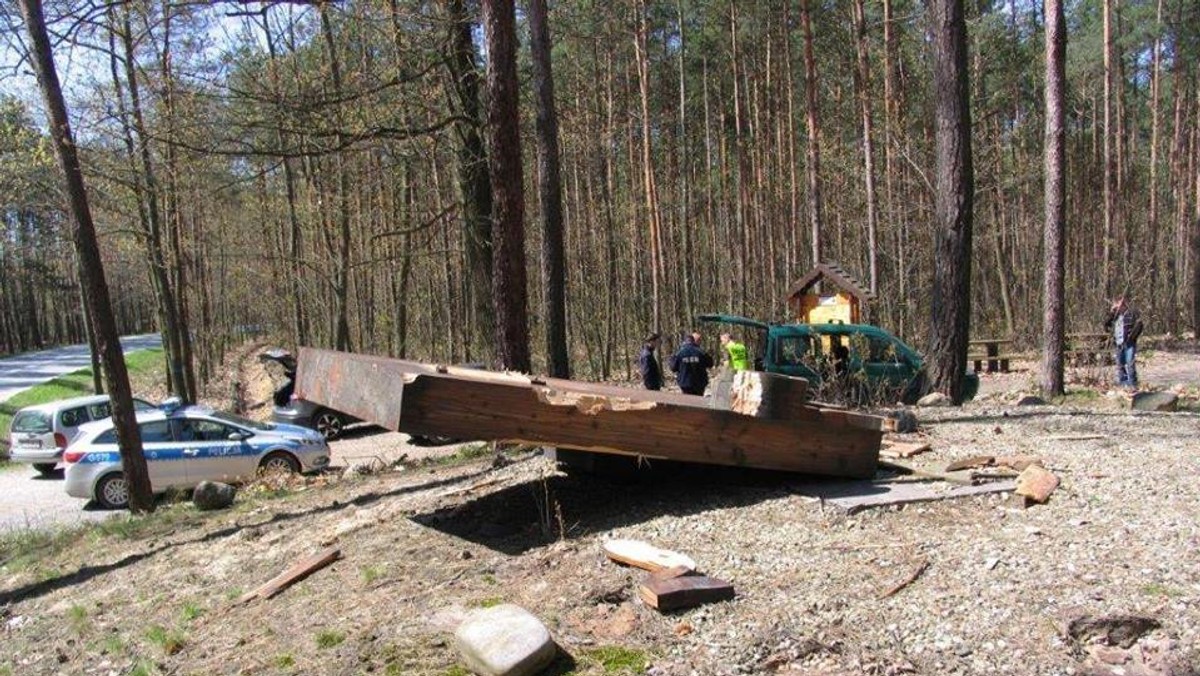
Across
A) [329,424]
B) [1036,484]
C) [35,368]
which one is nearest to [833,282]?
[329,424]

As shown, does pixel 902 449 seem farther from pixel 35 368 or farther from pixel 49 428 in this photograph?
pixel 35 368

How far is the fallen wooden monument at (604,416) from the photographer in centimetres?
509

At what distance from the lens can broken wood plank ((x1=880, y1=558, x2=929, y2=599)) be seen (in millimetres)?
4285

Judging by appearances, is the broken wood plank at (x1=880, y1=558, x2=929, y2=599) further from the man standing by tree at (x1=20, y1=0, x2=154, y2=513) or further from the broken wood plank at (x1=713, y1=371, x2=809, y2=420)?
the man standing by tree at (x1=20, y1=0, x2=154, y2=513)

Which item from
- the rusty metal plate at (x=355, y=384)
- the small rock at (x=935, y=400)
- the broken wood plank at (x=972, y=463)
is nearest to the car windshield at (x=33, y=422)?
the rusty metal plate at (x=355, y=384)

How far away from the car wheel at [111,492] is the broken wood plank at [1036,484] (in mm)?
13219

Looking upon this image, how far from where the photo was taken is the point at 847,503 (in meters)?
5.54

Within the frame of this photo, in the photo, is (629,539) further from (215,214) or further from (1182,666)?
(215,214)

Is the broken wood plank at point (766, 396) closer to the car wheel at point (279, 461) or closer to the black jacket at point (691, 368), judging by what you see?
the black jacket at point (691, 368)

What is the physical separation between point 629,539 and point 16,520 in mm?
12712

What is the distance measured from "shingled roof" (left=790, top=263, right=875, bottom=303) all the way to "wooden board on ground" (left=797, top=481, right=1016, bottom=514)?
1166 cm

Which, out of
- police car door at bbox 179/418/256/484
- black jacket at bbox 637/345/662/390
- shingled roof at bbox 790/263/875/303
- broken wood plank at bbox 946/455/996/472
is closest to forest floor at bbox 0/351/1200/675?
broken wood plank at bbox 946/455/996/472

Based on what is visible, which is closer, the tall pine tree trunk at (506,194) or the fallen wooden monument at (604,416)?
the fallen wooden monument at (604,416)

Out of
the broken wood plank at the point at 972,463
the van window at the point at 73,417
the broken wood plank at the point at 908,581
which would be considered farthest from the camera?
the van window at the point at 73,417
